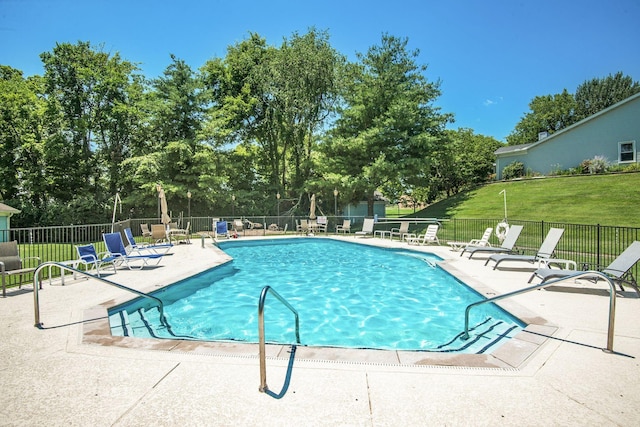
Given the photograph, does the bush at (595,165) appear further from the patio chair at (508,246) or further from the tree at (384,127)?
the patio chair at (508,246)

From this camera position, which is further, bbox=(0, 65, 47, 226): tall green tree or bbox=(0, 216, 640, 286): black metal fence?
bbox=(0, 65, 47, 226): tall green tree

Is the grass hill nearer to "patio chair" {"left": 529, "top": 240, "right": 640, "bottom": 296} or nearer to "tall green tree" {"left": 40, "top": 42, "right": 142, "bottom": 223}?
"patio chair" {"left": 529, "top": 240, "right": 640, "bottom": 296}

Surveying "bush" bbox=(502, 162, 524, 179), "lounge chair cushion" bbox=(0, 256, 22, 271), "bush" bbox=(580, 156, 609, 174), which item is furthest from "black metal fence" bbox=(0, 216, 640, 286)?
"bush" bbox=(502, 162, 524, 179)

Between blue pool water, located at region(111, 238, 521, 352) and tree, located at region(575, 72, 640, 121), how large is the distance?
59.5m

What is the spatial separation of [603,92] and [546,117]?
319 inches

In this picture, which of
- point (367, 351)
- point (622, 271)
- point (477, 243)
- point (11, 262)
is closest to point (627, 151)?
point (477, 243)

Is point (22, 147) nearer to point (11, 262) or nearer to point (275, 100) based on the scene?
point (275, 100)

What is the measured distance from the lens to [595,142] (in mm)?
24172

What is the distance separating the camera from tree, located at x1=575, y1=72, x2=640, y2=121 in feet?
170

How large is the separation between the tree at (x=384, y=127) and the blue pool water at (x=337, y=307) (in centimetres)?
1126

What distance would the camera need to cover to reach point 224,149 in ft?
92.1

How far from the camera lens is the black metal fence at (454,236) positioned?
10.2 meters

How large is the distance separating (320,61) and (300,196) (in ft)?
35.6

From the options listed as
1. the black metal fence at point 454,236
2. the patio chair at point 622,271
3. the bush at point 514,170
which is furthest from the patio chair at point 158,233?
the bush at point 514,170
